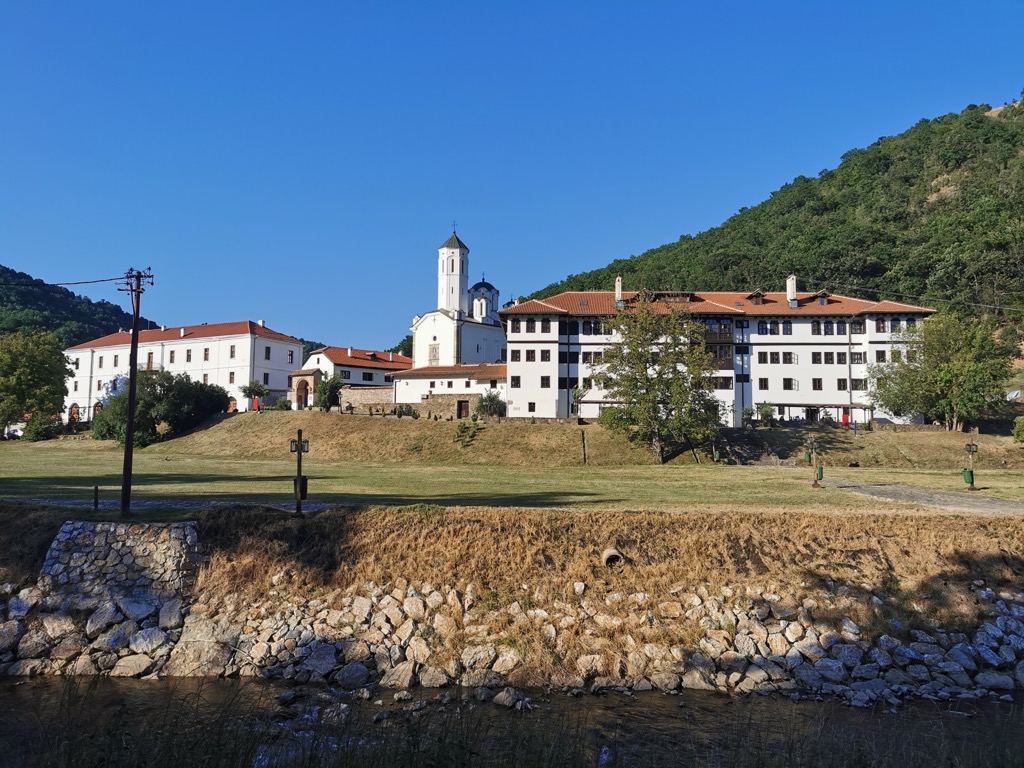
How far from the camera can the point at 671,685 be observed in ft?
50.6

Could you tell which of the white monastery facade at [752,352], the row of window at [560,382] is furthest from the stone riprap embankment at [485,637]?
the row of window at [560,382]

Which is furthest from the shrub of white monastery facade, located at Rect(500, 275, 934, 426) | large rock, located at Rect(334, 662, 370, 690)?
large rock, located at Rect(334, 662, 370, 690)

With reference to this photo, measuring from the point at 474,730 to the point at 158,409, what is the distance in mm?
63891

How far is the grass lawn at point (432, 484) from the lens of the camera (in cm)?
2675

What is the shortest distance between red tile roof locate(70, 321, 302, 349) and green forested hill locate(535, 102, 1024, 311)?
2027 inches

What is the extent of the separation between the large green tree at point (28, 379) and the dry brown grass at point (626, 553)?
2526 inches

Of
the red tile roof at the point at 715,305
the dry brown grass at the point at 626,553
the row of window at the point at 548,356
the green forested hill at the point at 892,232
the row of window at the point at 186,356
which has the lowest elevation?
the dry brown grass at the point at 626,553

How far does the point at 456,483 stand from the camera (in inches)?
1399

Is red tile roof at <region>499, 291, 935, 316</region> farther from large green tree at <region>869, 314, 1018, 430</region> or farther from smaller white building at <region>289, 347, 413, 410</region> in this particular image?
smaller white building at <region>289, 347, 413, 410</region>

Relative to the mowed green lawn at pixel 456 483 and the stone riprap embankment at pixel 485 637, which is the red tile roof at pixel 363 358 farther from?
the stone riprap embankment at pixel 485 637

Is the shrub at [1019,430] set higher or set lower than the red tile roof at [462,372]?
lower

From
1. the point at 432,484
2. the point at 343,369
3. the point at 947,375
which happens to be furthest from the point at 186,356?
the point at 947,375

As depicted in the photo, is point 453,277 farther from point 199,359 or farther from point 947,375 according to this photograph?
point 947,375

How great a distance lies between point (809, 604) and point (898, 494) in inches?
614
